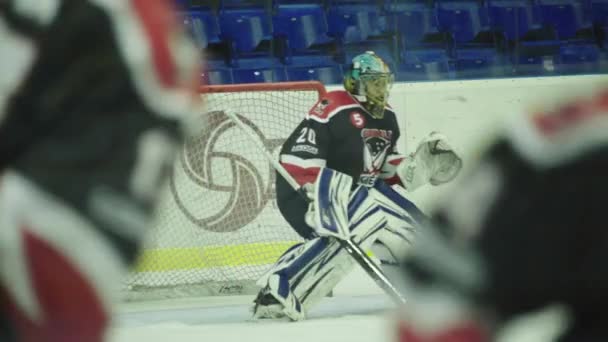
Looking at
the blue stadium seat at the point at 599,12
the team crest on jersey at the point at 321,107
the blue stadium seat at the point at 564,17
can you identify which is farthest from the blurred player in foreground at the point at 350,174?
the blue stadium seat at the point at 599,12

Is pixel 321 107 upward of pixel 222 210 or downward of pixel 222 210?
upward

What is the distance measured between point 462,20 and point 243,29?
1447 mm

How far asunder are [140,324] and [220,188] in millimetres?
1257

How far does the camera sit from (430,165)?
445 cm

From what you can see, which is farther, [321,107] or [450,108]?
[450,108]

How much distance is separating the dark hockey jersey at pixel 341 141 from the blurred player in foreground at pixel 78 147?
355 centimetres

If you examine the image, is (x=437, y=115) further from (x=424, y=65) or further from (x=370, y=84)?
(x=424, y=65)

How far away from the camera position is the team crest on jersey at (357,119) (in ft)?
14.8

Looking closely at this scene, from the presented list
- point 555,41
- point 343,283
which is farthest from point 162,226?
point 555,41

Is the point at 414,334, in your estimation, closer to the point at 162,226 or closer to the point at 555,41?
the point at 162,226

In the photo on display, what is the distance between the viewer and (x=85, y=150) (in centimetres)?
63

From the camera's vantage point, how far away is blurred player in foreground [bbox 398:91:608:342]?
609 mm

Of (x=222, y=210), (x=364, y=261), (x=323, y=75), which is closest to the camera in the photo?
(x=364, y=261)

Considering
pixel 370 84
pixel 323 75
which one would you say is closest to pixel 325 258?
pixel 370 84
